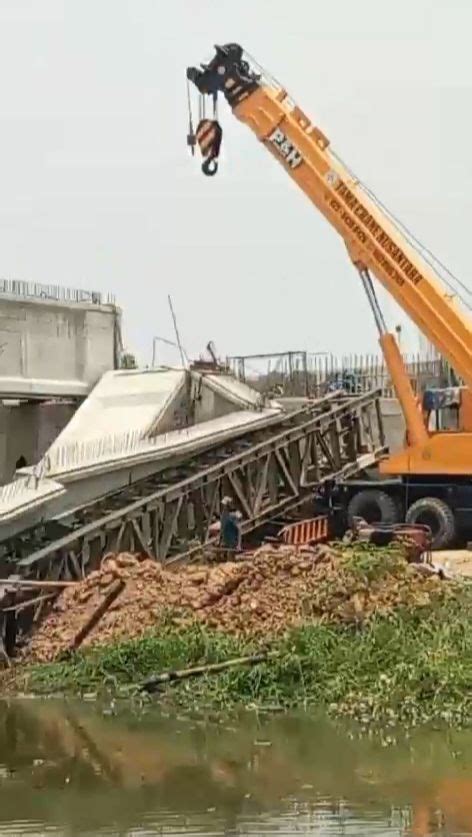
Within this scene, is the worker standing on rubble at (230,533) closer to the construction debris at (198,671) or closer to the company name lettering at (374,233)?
the company name lettering at (374,233)

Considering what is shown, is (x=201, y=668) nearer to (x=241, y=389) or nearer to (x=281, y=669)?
(x=281, y=669)

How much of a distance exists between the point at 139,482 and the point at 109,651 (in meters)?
7.58

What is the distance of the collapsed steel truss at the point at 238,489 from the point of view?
18.0 meters

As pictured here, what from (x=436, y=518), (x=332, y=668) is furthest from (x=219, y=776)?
(x=436, y=518)

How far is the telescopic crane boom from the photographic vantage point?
2309 cm

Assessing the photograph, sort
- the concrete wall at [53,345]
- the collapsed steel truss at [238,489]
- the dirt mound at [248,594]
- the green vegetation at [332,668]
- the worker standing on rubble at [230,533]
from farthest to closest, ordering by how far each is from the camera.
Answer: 1. the concrete wall at [53,345]
2. the worker standing on rubble at [230,533]
3. the collapsed steel truss at [238,489]
4. the dirt mound at [248,594]
5. the green vegetation at [332,668]

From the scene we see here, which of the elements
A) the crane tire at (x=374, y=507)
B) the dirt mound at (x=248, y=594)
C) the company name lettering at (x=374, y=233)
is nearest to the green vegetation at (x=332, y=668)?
the dirt mound at (x=248, y=594)

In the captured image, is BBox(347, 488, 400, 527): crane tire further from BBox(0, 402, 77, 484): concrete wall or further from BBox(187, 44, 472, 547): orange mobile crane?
BBox(0, 402, 77, 484): concrete wall

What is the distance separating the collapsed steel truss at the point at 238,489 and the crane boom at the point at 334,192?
11.5ft

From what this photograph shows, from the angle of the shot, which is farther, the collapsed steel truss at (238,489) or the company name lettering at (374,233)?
the company name lettering at (374,233)

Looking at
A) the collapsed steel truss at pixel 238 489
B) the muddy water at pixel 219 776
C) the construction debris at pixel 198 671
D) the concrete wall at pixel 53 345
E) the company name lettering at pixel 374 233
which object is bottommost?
the muddy water at pixel 219 776

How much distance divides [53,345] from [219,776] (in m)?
18.1

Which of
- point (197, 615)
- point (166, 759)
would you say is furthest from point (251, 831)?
point (197, 615)

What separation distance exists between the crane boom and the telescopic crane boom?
0.05 ft
